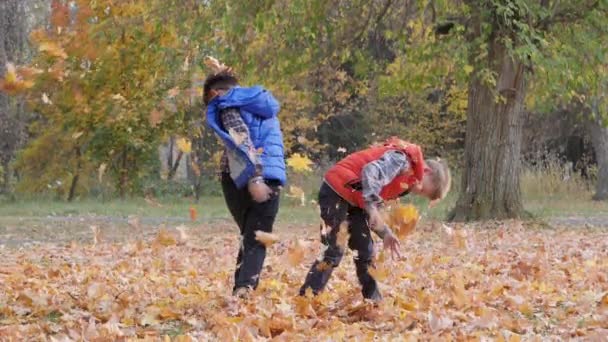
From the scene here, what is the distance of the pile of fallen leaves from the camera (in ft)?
20.6

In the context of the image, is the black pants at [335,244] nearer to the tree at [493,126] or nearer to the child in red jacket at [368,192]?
the child in red jacket at [368,192]

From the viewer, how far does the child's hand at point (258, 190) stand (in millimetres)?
7035

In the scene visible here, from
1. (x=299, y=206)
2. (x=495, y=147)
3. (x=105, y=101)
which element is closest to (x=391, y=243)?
(x=495, y=147)

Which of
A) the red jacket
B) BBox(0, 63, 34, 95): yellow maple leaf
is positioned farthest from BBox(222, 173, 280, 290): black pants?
BBox(0, 63, 34, 95): yellow maple leaf

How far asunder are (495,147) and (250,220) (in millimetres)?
12076

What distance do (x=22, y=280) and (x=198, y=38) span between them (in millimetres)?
9039

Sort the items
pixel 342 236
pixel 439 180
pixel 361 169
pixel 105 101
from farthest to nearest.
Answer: pixel 105 101 → pixel 342 236 → pixel 361 169 → pixel 439 180

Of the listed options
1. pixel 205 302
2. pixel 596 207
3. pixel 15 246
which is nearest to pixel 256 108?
pixel 205 302

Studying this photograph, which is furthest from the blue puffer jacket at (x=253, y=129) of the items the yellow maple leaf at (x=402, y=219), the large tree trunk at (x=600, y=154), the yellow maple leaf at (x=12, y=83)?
the large tree trunk at (x=600, y=154)

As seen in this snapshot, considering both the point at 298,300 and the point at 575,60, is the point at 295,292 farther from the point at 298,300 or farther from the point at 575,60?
the point at 575,60

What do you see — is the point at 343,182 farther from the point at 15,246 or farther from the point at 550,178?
the point at 550,178

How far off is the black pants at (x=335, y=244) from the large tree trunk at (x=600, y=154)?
2461cm

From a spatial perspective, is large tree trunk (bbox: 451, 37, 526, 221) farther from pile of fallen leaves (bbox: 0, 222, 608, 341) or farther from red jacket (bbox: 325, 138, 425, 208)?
red jacket (bbox: 325, 138, 425, 208)

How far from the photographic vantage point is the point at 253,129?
7168 mm
